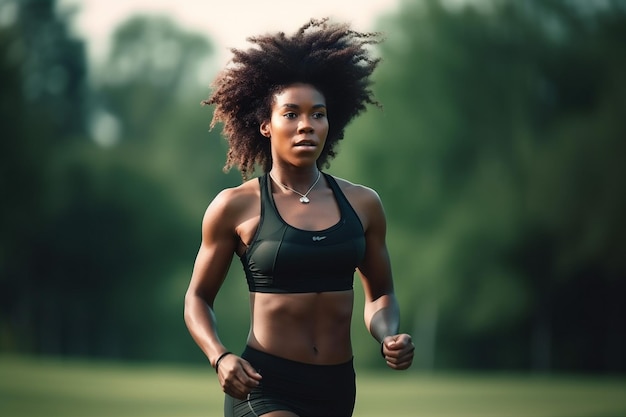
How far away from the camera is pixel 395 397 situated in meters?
25.4

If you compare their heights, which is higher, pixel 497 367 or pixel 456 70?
pixel 456 70

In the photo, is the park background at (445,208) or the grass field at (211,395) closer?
the grass field at (211,395)

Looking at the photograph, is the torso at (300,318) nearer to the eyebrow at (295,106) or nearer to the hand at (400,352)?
the hand at (400,352)

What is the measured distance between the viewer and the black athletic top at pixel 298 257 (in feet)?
18.1

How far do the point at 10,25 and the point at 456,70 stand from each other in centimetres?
1878

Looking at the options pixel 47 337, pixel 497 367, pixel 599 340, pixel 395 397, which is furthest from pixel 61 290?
pixel 395 397

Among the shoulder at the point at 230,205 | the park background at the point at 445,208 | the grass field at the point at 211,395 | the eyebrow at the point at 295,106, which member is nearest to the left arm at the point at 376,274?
the eyebrow at the point at 295,106

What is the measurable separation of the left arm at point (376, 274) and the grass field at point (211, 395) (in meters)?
14.1

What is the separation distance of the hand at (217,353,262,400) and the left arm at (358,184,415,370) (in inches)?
33.8

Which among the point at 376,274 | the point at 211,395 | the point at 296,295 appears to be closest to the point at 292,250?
the point at 296,295

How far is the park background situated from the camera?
37.9 meters

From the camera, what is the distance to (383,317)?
593 cm

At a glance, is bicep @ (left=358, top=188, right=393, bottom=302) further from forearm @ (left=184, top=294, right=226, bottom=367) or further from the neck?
forearm @ (left=184, top=294, right=226, bottom=367)

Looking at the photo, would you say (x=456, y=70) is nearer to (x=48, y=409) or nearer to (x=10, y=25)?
(x=10, y=25)
